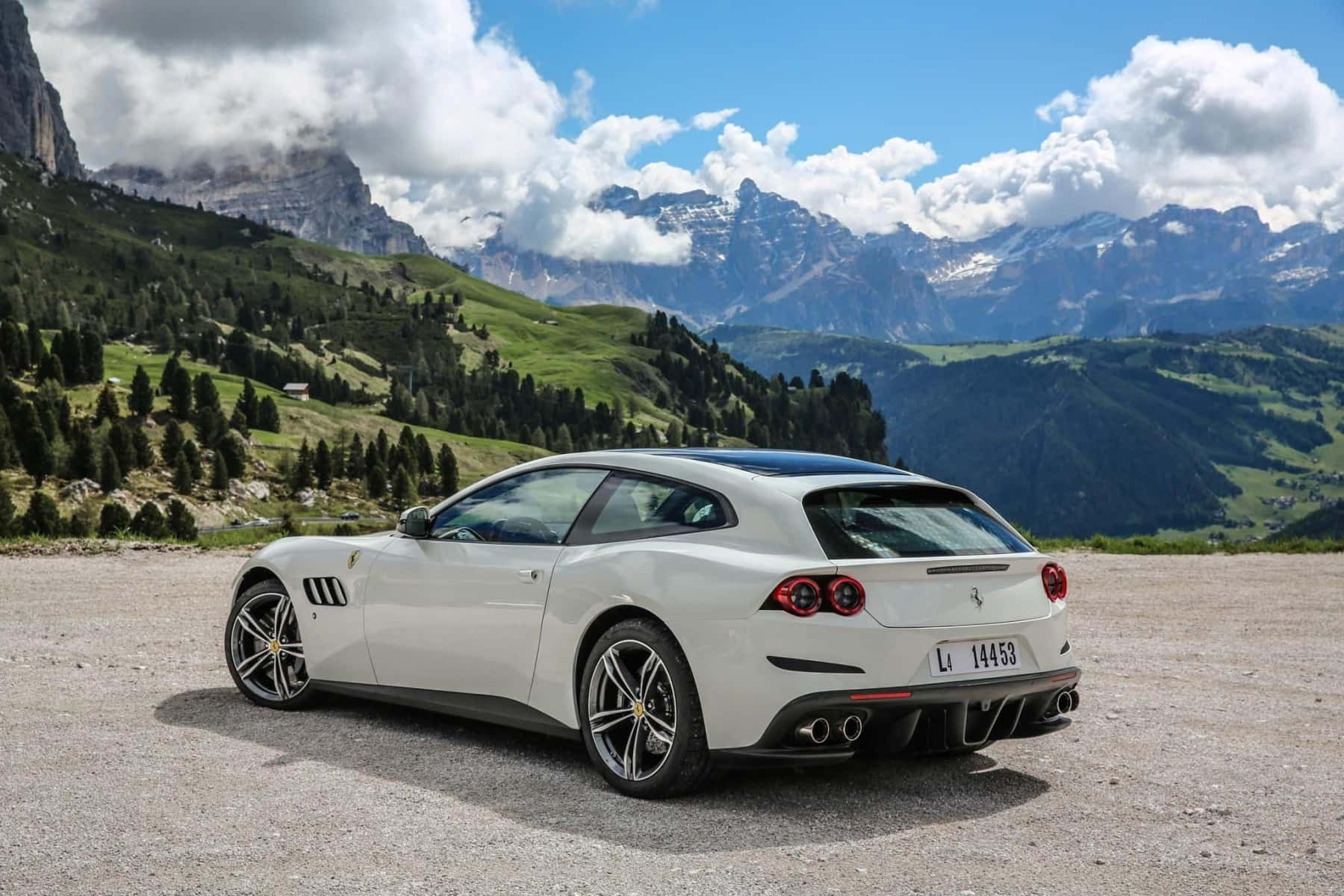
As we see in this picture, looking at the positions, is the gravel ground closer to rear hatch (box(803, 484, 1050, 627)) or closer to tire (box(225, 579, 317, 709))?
tire (box(225, 579, 317, 709))

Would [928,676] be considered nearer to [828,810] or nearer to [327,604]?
[828,810]

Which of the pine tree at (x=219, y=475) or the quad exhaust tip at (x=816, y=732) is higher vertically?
the pine tree at (x=219, y=475)

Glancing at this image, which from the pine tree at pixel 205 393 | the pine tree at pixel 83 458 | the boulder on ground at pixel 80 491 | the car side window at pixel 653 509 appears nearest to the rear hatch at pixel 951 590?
the car side window at pixel 653 509

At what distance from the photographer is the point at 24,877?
471 centimetres

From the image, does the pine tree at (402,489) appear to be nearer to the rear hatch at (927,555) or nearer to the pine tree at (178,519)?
the pine tree at (178,519)

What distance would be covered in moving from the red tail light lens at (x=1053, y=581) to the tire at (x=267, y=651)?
4.77 metres

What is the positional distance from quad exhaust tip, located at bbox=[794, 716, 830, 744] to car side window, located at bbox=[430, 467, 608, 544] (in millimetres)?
1856

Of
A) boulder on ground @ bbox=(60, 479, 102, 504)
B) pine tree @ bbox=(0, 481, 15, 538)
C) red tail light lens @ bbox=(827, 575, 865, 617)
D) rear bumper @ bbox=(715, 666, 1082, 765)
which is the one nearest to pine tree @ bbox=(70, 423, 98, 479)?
boulder on ground @ bbox=(60, 479, 102, 504)

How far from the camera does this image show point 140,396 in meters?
179

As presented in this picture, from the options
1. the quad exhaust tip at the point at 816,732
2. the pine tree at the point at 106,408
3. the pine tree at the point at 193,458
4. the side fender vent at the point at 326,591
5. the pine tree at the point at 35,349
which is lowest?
the quad exhaust tip at the point at 816,732

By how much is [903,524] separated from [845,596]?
73 centimetres

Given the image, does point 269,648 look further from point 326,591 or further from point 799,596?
point 799,596

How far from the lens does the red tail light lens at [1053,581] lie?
661 centimetres

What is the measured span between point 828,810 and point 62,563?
49.0 ft
